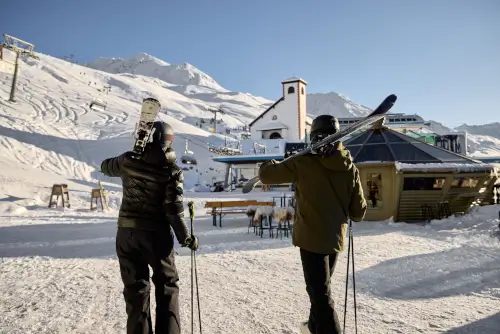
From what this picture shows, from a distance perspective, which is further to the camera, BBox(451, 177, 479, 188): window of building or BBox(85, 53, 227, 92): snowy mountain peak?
BBox(85, 53, 227, 92): snowy mountain peak

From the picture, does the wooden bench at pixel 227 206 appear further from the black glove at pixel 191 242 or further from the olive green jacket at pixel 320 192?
the olive green jacket at pixel 320 192

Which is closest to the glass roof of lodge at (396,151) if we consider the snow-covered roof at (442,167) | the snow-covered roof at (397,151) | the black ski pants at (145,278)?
the snow-covered roof at (397,151)

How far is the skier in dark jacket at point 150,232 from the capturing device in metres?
2.91

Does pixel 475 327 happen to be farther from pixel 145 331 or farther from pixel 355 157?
pixel 355 157

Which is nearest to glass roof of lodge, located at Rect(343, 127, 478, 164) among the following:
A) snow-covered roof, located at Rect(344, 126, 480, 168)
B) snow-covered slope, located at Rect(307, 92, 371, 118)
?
snow-covered roof, located at Rect(344, 126, 480, 168)

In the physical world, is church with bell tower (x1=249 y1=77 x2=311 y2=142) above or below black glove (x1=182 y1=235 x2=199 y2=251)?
above

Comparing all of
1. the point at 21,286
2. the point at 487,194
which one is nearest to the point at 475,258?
the point at 487,194

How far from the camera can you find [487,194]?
12156 millimetres

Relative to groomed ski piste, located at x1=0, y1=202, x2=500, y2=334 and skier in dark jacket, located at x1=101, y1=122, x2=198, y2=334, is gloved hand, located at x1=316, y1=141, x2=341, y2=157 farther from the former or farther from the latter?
groomed ski piste, located at x1=0, y1=202, x2=500, y2=334

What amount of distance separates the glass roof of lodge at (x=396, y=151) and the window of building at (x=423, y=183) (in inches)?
23.6

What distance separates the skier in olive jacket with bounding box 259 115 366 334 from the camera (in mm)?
2721

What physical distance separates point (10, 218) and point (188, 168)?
73.0 ft

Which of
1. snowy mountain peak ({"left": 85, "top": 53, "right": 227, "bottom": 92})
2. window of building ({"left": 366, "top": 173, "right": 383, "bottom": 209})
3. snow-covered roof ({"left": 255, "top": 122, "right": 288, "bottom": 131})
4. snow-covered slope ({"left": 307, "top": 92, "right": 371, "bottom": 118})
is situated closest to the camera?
window of building ({"left": 366, "top": 173, "right": 383, "bottom": 209})

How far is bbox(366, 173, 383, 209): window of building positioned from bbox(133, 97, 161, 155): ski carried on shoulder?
419 inches
